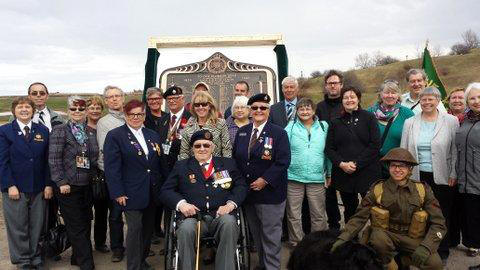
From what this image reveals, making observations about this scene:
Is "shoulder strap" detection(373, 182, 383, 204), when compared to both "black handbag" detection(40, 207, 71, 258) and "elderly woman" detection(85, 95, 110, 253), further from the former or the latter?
"black handbag" detection(40, 207, 71, 258)

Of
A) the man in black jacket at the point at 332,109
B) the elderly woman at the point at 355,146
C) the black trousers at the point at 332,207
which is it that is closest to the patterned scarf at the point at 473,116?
the elderly woman at the point at 355,146

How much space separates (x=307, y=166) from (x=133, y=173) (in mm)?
1777

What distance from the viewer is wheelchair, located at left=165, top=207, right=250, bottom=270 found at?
3500mm

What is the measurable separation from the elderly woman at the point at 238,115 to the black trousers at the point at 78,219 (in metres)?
1.60

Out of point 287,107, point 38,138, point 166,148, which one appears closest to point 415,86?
point 287,107

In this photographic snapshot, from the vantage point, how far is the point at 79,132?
13.7 feet

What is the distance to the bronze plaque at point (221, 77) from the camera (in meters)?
6.10

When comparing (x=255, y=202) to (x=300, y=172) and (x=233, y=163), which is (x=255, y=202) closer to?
(x=233, y=163)

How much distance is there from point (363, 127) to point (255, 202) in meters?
1.41

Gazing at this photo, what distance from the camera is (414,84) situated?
495cm

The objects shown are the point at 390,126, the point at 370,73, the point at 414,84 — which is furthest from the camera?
the point at 370,73

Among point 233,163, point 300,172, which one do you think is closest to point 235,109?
point 233,163

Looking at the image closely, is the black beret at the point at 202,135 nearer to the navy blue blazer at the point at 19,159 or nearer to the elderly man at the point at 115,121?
the elderly man at the point at 115,121

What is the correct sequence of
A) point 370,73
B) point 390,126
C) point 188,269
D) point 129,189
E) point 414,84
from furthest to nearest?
point 370,73 < point 414,84 < point 390,126 < point 129,189 < point 188,269
